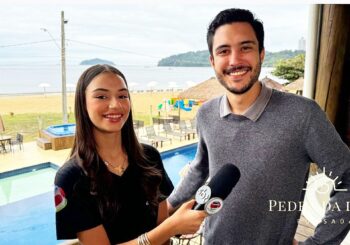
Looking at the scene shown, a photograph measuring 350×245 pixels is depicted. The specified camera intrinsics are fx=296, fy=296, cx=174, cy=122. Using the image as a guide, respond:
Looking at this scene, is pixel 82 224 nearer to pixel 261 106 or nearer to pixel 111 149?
pixel 111 149

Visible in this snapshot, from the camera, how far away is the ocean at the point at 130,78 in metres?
12.4

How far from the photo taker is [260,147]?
96cm

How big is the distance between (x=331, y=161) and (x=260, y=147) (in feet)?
0.68

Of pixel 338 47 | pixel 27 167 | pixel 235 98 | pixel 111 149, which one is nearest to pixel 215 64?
pixel 235 98

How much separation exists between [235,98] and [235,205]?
0.37 m

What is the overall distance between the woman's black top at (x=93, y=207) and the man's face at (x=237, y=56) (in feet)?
1.46

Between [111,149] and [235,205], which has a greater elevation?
[111,149]

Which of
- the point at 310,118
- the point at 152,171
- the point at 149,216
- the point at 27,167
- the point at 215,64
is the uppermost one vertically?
the point at 215,64

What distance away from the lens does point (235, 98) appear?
1.04 meters

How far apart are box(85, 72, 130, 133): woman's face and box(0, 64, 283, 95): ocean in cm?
410

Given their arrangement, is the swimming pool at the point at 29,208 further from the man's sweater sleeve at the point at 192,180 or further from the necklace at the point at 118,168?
the necklace at the point at 118,168

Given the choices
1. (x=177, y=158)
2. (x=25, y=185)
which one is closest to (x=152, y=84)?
(x=177, y=158)

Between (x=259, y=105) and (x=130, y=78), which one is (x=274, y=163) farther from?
(x=130, y=78)

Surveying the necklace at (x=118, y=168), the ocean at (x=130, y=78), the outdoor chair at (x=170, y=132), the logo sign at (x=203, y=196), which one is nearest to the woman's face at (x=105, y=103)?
the necklace at (x=118, y=168)
